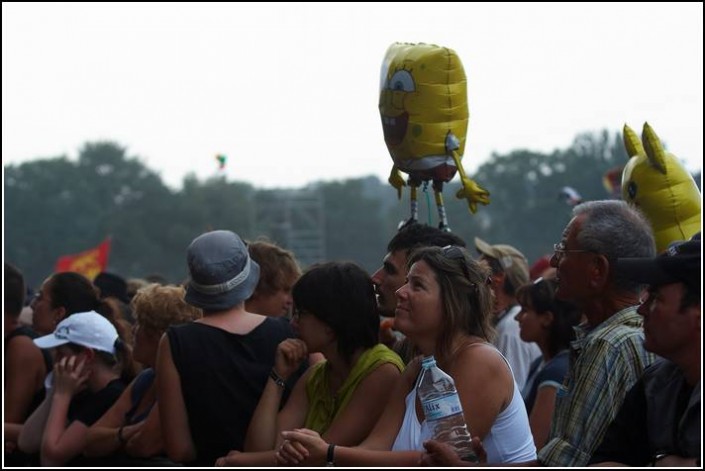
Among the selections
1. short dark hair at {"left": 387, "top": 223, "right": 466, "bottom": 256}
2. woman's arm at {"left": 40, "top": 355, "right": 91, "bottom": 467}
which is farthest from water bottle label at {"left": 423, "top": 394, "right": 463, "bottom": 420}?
woman's arm at {"left": 40, "top": 355, "right": 91, "bottom": 467}

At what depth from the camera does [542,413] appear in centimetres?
552

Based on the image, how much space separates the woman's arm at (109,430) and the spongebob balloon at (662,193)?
2.37 meters

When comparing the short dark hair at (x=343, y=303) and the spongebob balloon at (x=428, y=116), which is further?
the spongebob balloon at (x=428, y=116)

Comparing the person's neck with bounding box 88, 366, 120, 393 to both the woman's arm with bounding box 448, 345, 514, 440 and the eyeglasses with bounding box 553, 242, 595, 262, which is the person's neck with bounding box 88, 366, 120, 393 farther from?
the eyeglasses with bounding box 553, 242, 595, 262

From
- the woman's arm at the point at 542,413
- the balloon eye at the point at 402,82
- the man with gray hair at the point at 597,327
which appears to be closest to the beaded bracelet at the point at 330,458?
the man with gray hair at the point at 597,327

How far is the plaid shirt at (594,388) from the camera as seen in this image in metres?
3.79

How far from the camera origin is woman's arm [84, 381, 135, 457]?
17.9 feet

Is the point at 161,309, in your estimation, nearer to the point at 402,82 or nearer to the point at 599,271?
the point at 402,82

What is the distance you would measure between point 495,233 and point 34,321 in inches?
3017

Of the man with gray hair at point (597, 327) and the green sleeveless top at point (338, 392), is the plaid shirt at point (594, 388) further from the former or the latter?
the green sleeveless top at point (338, 392)

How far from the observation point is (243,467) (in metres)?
4.51

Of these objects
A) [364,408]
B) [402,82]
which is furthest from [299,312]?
[402,82]

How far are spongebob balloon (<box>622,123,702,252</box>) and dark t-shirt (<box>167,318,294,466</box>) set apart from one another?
5.51ft

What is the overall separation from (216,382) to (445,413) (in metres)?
1.23
